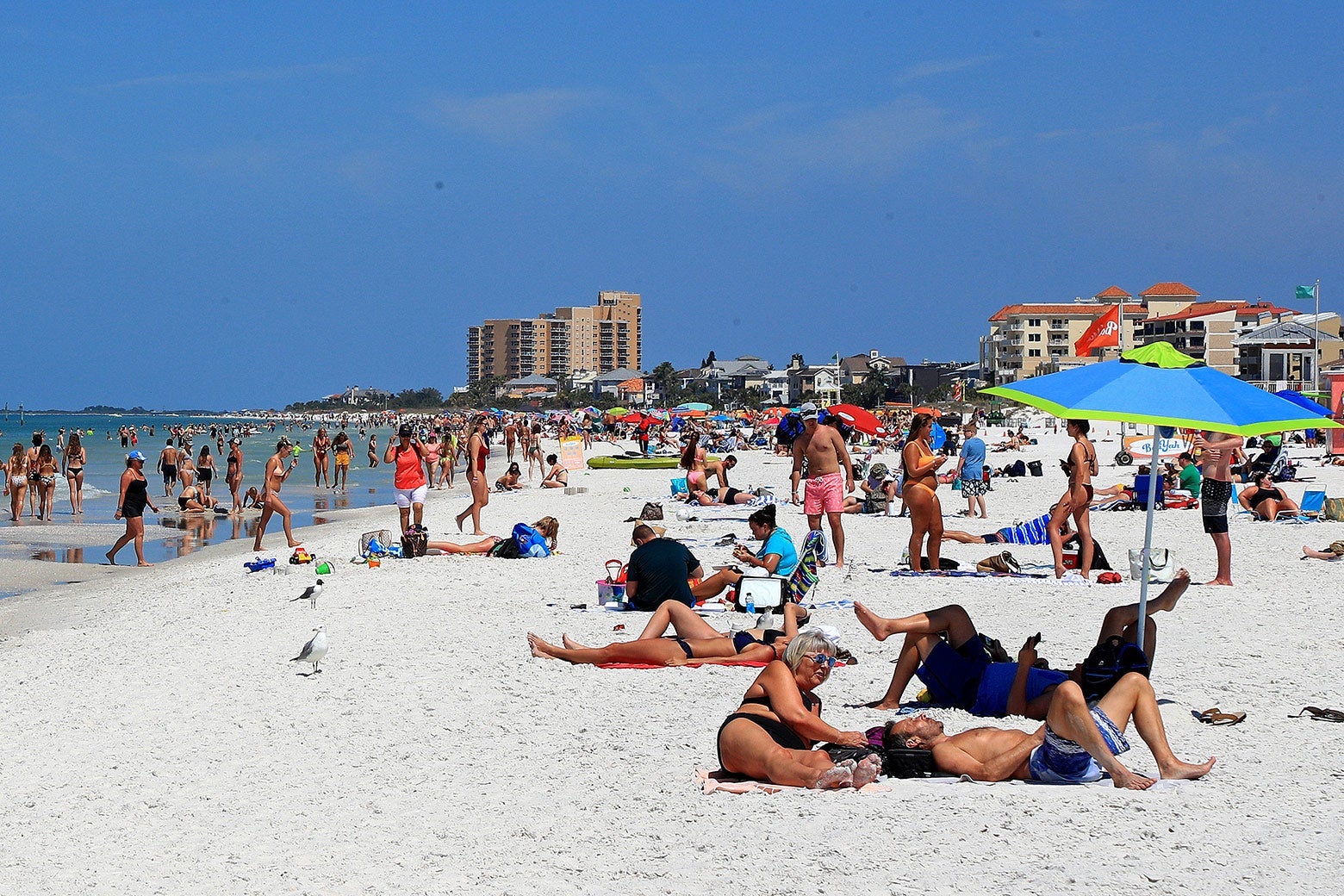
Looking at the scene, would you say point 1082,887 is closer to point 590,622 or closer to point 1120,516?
point 590,622

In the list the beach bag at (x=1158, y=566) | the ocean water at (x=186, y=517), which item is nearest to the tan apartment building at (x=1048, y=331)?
the ocean water at (x=186, y=517)

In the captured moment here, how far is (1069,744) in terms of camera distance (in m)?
4.79

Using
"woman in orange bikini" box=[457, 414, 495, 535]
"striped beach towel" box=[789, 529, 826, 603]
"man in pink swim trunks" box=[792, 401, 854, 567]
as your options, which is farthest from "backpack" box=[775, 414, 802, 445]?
"woman in orange bikini" box=[457, 414, 495, 535]

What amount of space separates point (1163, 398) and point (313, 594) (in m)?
6.15

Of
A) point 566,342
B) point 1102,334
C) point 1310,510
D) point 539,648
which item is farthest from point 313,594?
point 566,342

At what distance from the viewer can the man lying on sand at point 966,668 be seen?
5688 millimetres

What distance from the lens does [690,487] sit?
63.6 ft

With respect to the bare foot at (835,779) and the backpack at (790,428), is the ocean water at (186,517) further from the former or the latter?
the bare foot at (835,779)

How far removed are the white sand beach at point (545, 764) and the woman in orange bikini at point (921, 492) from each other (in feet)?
1.32

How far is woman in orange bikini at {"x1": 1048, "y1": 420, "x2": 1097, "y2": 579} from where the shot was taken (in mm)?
10180

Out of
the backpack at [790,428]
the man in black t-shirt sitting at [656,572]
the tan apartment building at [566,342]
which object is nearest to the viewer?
the man in black t-shirt sitting at [656,572]

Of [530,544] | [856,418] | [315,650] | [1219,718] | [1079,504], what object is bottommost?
[1219,718]

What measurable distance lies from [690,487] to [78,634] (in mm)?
11304

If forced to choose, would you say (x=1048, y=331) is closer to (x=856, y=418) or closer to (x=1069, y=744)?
(x=856, y=418)
